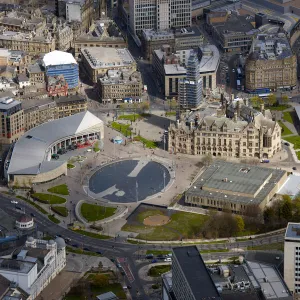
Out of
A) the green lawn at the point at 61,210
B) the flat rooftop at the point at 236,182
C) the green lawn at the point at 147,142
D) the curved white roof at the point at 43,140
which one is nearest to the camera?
the green lawn at the point at 61,210

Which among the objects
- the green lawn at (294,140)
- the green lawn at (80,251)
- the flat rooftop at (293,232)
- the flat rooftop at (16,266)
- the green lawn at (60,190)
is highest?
the green lawn at (294,140)

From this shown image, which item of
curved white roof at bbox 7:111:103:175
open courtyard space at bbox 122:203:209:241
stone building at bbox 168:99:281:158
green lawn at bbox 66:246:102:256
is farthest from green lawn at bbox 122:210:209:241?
stone building at bbox 168:99:281:158

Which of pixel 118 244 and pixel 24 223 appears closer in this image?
pixel 118 244

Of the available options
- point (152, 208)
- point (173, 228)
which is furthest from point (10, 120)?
point (173, 228)

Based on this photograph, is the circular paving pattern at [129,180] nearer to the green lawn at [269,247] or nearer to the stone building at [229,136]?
the stone building at [229,136]

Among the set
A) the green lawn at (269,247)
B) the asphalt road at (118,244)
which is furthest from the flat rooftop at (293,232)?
the asphalt road at (118,244)

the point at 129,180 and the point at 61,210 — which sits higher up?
the point at 129,180

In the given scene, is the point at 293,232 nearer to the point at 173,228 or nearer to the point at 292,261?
the point at 292,261
